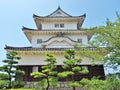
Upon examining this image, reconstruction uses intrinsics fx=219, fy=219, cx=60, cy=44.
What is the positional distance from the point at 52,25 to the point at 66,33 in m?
1.80

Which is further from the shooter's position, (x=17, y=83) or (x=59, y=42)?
(x=59, y=42)

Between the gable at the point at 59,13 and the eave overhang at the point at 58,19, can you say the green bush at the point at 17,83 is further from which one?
the gable at the point at 59,13

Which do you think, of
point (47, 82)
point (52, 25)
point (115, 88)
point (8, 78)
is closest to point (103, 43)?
point (115, 88)

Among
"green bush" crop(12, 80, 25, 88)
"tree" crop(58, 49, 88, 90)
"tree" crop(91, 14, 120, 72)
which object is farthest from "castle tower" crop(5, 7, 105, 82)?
"tree" crop(91, 14, 120, 72)

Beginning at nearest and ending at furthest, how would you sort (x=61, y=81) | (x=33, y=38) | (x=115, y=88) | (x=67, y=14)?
(x=115, y=88) → (x=61, y=81) → (x=33, y=38) → (x=67, y=14)

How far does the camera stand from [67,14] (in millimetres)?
21625

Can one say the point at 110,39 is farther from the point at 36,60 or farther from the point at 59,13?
the point at 59,13

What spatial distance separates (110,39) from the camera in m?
9.97

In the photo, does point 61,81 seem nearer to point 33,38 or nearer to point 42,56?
point 42,56

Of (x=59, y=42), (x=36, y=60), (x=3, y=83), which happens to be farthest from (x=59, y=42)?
(x=3, y=83)

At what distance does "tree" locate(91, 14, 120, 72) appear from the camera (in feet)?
32.3

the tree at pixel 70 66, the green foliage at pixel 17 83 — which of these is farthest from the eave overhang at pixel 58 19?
the green foliage at pixel 17 83

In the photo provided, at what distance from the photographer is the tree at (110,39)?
9.84 metres

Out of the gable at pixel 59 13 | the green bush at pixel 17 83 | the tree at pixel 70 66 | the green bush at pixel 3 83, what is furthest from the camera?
the gable at pixel 59 13
